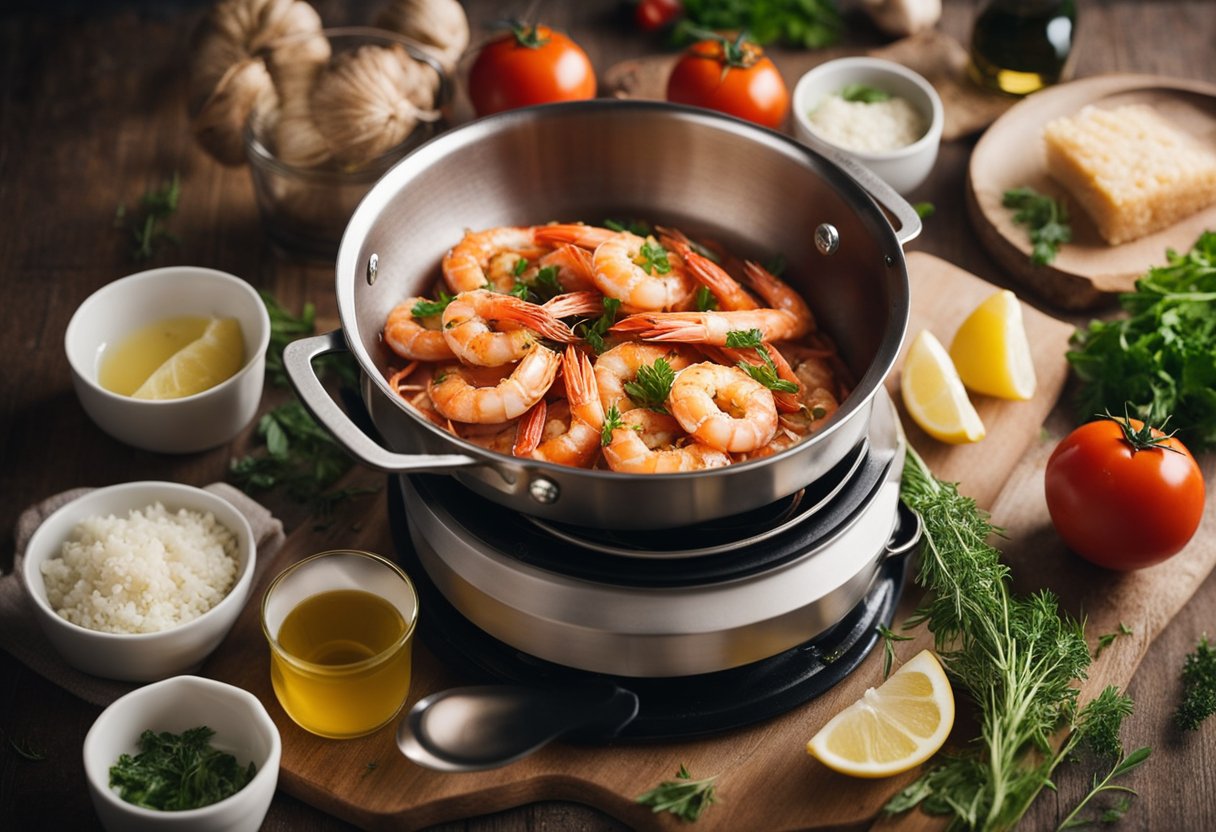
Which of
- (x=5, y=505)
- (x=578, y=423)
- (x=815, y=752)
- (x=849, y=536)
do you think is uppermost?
(x=578, y=423)

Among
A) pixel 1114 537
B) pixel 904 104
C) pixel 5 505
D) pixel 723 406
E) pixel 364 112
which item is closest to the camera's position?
pixel 723 406

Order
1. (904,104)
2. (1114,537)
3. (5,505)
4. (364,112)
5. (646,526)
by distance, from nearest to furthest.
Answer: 1. (646,526)
2. (1114,537)
3. (5,505)
4. (364,112)
5. (904,104)

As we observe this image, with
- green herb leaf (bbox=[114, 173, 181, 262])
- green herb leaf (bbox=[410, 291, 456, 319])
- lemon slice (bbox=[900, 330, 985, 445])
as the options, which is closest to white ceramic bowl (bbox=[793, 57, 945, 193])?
lemon slice (bbox=[900, 330, 985, 445])

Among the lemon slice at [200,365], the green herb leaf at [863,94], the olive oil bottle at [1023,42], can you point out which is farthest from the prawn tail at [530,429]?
the olive oil bottle at [1023,42]

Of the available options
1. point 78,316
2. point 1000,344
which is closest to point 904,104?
point 1000,344

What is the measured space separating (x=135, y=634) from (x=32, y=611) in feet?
1.15

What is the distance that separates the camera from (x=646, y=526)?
2086 millimetres

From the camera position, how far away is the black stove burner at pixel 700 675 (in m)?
2.29

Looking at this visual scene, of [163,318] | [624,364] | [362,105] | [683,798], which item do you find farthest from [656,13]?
[683,798]

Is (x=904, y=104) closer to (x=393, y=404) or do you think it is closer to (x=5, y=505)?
(x=393, y=404)

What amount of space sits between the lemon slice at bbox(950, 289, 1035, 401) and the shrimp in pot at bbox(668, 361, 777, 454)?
818 millimetres

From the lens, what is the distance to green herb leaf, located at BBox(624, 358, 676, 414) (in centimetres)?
227

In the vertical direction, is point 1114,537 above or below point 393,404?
below

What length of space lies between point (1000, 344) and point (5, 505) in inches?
91.3
